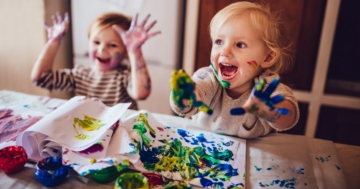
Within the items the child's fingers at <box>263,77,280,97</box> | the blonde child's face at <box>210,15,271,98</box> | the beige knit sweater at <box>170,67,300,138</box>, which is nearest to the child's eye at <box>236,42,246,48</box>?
the blonde child's face at <box>210,15,271,98</box>

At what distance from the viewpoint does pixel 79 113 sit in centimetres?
84

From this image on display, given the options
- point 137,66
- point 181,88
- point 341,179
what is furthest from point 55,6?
point 341,179

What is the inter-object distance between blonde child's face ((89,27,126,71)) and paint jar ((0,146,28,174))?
2.19 ft

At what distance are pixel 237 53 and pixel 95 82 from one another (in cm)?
79

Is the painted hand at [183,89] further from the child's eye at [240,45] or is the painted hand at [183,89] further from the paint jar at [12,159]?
the paint jar at [12,159]

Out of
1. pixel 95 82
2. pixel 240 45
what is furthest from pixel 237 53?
pixel 95 82

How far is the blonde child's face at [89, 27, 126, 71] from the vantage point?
132 cm

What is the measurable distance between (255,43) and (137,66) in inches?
21.7

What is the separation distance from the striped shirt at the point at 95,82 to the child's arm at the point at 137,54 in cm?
7

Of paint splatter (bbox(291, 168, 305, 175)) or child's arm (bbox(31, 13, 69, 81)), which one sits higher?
child's arm (bbox(31, 13, 69, 81))

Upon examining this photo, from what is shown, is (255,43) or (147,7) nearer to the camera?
(255,43)

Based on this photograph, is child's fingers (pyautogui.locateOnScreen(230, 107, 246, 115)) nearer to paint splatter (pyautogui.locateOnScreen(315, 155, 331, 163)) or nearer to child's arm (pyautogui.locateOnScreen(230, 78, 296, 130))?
child's arm (pyautogui.locateOnScreen(230, 78, 296, 130))

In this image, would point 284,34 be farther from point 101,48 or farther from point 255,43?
point 101,48

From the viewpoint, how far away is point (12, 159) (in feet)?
2.27
